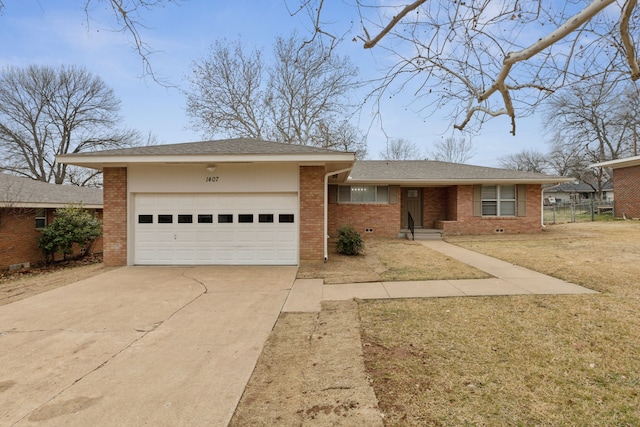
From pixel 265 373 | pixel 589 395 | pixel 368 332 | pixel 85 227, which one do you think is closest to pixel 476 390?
pixel 589 395

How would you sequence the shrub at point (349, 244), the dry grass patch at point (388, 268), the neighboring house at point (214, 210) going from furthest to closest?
1. the shrub at point (349, 244)
2. the neighboring house at point (214, 210)
3. the dry grass patch at point (388, 268)

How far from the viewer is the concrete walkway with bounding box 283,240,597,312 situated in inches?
239

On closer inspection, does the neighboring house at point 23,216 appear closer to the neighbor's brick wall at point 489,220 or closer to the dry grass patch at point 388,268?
the dry grass patch at point 388,268

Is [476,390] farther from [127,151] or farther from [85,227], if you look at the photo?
[85,227]

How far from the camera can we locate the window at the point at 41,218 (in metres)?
14.4

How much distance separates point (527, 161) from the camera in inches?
2238

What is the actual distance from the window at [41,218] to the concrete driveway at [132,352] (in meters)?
10.1

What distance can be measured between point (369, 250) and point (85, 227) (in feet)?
40.8

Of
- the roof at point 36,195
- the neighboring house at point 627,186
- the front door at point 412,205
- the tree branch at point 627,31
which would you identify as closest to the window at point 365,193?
the front door at point 412,205

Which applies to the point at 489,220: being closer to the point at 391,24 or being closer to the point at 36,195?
the point at 391,24

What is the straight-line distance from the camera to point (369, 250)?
39.5 feet

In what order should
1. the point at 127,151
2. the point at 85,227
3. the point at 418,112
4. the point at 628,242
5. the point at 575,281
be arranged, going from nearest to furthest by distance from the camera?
the point at 418,112
the point at 575,281
the point at 127,151
the point at 628,242
the point at 85,227

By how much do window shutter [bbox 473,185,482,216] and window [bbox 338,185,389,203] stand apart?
14.2 feet

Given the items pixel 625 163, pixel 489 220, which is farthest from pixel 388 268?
pixel 625 163
